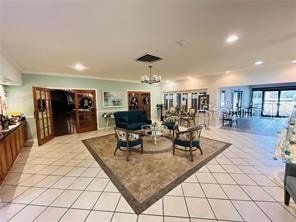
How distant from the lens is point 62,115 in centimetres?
1030

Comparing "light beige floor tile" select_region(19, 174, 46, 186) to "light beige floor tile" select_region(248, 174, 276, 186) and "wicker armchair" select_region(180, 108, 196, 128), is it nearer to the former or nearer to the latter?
"light beige floor tile" select_region(248, 174, 276, 186)

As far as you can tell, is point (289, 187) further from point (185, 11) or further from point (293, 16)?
point (185, 11)

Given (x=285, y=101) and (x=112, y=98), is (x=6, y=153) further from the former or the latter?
(x=285, y=101)

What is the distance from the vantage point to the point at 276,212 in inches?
71.2

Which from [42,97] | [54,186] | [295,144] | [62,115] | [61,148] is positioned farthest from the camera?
[62,115]

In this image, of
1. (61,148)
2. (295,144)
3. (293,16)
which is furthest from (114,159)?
(293,16)

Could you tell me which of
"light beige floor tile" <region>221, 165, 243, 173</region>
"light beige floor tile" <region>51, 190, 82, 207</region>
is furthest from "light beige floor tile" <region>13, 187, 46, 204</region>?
"light beige floor tile" <region>221, 165, 243, 173</region>

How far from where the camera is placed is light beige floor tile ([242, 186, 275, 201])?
6.75 ft

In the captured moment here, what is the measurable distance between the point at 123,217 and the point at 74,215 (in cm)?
65

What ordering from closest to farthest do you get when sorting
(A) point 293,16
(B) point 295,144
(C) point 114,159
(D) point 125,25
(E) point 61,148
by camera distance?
(A) point 293,16 → (D) point 125,25 → (B) point 295,144 → (C) point 114,159 → (E) point 61,148

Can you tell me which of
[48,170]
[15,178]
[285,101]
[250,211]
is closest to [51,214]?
[48,170]

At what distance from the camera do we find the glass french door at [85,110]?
20.9 ft

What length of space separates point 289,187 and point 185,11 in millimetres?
2647

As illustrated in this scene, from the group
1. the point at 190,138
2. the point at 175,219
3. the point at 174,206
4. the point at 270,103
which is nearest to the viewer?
the point at 175,219
